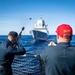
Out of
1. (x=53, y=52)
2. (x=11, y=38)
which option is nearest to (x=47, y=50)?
(x=53, y=52)

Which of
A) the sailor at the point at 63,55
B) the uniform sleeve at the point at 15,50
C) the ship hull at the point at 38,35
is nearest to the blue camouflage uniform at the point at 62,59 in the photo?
the sailor at the point at 63,55

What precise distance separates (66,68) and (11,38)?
2235 millimetres

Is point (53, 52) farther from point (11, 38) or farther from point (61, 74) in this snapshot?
point (11, 38)

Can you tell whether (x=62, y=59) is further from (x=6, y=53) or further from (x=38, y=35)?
(x=38, y=35)

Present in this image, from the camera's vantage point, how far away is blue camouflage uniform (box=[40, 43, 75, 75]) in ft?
10.8

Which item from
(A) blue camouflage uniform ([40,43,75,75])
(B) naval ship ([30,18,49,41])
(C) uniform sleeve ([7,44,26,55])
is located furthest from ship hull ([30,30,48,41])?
(A) blue camouflage uniform ([40,43,75,75])

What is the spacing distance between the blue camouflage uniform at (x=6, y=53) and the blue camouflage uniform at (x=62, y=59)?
2.02 metres

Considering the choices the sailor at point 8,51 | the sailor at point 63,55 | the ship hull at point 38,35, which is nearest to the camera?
the sailor at point 63,55

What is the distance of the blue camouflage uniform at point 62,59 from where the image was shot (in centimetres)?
329

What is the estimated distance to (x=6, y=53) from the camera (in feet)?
17.1

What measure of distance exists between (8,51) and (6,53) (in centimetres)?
8

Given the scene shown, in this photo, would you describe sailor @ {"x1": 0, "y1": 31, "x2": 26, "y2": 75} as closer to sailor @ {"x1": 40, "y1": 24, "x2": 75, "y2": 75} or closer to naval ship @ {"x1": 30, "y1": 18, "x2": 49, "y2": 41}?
sailor @ {"x1": 40, "y1": 24, "x2": 75, "y2": 75}

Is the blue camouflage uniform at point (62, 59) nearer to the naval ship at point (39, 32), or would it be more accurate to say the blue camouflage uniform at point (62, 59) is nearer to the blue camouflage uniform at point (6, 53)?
the blue camouflage uniform at point (6, 53)

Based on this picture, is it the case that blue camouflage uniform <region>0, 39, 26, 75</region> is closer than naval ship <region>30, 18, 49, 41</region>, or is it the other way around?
blue camouflage uniform <region>0, 39, 26, 75</region>
